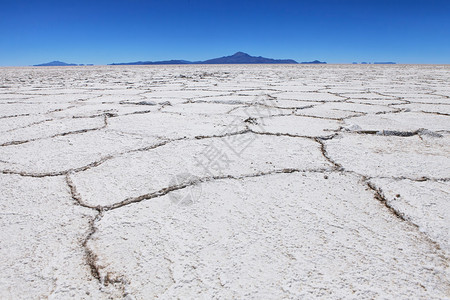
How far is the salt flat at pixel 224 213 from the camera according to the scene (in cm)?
48

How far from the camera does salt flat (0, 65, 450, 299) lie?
A: 48 centimetres

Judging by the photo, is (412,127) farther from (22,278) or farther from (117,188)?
(22,278)

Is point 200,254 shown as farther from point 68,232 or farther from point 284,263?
point 68,232

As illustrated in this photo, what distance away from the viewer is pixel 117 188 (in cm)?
78

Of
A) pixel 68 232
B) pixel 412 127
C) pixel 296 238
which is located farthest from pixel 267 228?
pixel 412 127

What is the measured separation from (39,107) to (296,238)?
196 centimetres

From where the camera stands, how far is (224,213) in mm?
674

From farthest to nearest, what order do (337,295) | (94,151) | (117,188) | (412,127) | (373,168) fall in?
(412,127) → (94,151) → (373,168) → (117,188) → (337,295)

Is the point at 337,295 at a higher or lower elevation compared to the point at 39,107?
lower

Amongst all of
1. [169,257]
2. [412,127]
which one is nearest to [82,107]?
[169,257]

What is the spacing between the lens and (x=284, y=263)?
52 centimetres

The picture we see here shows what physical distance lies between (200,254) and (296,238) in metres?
0.19

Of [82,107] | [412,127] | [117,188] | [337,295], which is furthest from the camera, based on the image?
[82,107]

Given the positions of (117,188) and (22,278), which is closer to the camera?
(22,278)
